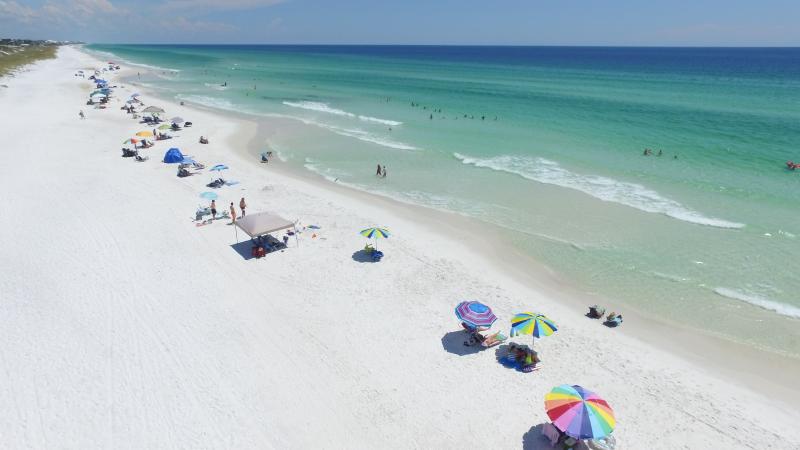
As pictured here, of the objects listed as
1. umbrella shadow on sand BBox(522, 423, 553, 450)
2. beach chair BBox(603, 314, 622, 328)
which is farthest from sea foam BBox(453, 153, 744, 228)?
umbrella shadow on sand BBox(522, 423, 553, 450)

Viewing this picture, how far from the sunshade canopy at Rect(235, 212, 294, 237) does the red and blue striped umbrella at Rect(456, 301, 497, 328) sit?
860 cm

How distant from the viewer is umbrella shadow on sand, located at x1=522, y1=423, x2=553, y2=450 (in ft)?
32.9

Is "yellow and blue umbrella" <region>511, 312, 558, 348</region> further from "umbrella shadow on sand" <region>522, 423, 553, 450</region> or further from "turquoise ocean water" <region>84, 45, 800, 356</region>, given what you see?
"turquoise ocean water" <region>84, 45, 800, 356</region>

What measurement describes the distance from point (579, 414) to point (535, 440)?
147 centimetres

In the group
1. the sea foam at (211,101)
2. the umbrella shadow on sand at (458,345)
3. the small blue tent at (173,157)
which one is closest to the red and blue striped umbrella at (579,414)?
the umbrella shadow on sand at (458,345)

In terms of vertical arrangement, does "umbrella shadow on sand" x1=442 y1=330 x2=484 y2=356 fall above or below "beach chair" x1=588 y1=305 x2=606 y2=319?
below

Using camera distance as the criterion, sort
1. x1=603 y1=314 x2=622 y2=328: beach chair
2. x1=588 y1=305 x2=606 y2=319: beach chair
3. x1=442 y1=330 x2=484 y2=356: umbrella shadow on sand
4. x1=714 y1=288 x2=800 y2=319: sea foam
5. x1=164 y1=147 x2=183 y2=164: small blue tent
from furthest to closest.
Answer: x1=164 y1=147 x2=183 y2=164: small blue tent
x1=714 y1=288 x2=800 y2=319: sea foam
x1=588 y1=305 x2=606 y2=319: beach chair
x1=603 y1=314 x2=622 y2=328: beach chair
x1=442 y1=330 x2=484 y2=356: umbrella shadow on sand

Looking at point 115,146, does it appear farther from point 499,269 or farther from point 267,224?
point 499,269

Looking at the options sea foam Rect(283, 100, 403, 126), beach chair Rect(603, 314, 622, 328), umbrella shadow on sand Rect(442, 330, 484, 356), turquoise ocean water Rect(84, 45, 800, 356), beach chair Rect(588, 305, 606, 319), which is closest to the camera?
umbrella shadow on sand Rect(442, 330, 484, 356)

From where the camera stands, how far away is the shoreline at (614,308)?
12578 mm

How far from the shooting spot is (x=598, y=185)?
2742 cm

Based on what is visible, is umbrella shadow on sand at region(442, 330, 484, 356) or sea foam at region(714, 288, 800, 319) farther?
sea foam at region(714, 288, 800, 319)

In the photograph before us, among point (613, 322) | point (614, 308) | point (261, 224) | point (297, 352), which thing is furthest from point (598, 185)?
point (297, 352)

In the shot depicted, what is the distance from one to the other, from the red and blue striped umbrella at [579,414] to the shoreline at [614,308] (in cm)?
527
